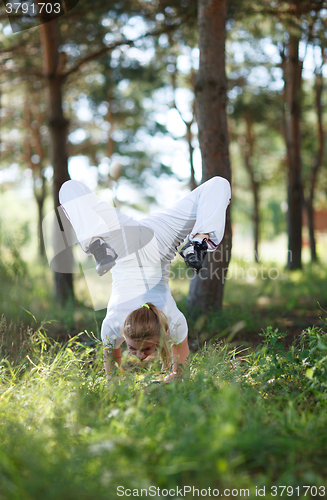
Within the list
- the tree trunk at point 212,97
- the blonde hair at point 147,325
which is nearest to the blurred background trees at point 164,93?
the tree trunk at point 212,97

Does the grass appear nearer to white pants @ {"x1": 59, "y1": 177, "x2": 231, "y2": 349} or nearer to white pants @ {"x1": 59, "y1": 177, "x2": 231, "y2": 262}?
white pants @ {"x1": 59, "y1": 177, "x2": 231, "y2": 349}

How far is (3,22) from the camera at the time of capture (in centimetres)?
679

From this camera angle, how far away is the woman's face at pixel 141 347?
2711 mm

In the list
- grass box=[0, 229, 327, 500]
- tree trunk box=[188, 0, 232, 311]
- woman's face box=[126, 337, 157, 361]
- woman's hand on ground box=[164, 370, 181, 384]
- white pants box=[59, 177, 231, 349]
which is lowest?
woman's hand on ground box=[164, 370, 181, 384]

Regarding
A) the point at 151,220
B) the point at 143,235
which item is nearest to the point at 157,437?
the point at 143,235

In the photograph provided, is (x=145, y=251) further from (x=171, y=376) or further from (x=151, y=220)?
(x=171, y=376)

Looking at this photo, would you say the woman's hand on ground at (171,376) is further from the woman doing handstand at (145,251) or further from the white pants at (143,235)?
the white pants at (143,235)

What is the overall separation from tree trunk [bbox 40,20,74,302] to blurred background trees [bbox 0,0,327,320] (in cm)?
2

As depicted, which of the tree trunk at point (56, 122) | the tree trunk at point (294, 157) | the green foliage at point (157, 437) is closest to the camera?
the green foliage at point (157, 437)

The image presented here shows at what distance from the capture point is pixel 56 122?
6.65 meters

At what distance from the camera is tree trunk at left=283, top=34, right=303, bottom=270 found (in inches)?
397

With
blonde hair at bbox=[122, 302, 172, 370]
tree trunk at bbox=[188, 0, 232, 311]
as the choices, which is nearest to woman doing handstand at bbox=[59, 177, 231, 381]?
blonde hair at bbox=[122, 302, 172, 370]

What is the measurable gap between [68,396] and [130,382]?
1.28 ft

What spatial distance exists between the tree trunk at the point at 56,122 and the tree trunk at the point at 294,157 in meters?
6.14
